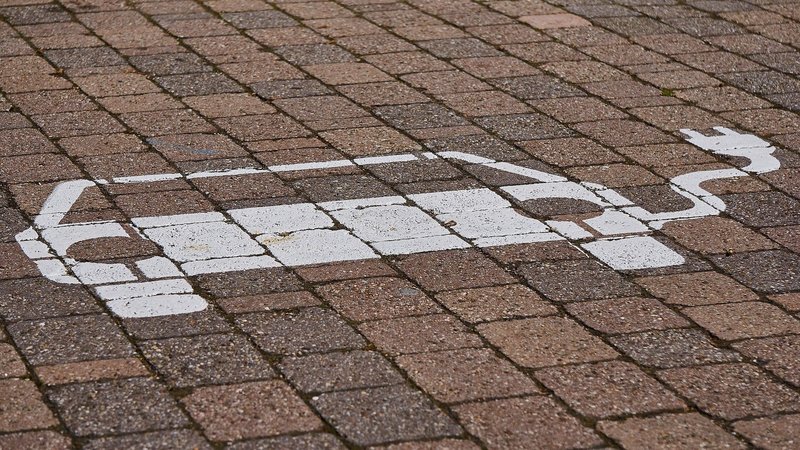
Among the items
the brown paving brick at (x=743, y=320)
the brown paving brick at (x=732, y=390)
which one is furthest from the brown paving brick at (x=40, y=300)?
the brown paving brick at (x=743, y=320)

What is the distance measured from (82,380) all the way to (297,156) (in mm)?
2240

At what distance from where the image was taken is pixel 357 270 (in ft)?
16.4

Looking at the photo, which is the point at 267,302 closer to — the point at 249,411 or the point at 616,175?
the point at 249,411

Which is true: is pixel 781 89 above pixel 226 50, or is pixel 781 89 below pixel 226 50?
above

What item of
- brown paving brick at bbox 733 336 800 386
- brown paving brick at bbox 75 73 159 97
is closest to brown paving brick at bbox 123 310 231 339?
brown paving brick at bbox 733 336 800 386

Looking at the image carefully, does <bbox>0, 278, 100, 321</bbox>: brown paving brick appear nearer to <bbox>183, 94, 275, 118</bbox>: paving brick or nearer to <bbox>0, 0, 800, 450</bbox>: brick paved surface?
<bbox>0, 0, 800, 450</bbox>: brick paved surface

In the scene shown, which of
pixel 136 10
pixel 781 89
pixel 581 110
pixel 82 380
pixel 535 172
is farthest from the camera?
pixel 136 10

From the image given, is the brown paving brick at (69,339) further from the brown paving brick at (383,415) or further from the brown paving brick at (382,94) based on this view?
the brown paving brick at (382,94)

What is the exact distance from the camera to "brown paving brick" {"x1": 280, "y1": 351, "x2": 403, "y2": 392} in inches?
164

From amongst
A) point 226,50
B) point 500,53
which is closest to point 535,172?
point 500,53

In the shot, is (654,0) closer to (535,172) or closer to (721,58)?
(721,58)

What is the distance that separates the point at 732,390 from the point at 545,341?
2.14ft

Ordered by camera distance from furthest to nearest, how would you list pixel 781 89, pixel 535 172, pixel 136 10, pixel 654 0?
pixel 654 0, pixel 136 10, pixel 781 89, pixel 535 172

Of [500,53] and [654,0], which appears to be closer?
[500,53]
